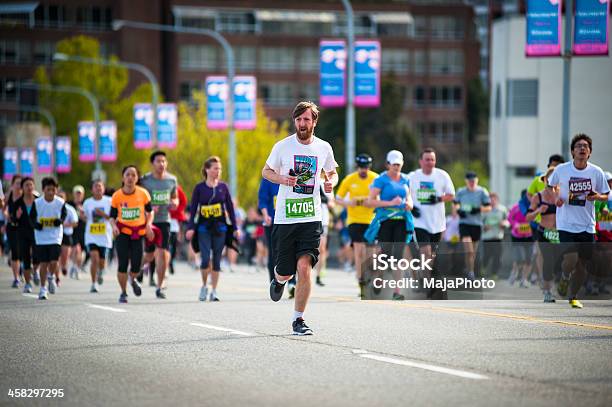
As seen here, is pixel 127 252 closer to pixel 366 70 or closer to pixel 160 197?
pixel 160 197

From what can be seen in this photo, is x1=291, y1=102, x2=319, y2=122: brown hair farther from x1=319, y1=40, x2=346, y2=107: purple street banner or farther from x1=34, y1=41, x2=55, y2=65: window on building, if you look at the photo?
x1=34, y1=41, x2=55, y2=65: window on building

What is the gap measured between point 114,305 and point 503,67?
38.8m

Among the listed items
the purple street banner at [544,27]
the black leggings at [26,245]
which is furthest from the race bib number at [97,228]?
the purple street banner at [544,27]

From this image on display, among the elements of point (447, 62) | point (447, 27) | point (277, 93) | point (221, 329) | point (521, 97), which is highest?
point (447, 27)

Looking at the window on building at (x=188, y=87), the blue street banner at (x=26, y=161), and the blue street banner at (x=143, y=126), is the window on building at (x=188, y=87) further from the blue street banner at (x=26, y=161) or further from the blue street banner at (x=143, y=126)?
the blue street banner at (x=143, y=126)

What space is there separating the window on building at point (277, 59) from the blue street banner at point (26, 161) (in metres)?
44.3

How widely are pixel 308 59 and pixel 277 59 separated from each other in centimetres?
281

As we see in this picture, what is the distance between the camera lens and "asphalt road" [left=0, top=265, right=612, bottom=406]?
28.0ft

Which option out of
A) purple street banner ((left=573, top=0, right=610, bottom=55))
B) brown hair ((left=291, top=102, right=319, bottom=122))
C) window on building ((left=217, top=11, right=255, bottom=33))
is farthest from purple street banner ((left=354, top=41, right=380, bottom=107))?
window on building ((left=217, top=11, right=255, bottom=33))

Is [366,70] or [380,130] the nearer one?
[366,70]

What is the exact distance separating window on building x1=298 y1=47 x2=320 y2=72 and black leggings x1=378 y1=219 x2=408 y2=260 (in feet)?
317

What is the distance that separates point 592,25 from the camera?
78.1 feet

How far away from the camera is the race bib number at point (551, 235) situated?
17984 mm

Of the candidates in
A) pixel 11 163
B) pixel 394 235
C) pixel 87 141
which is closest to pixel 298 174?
pixel 394 235
